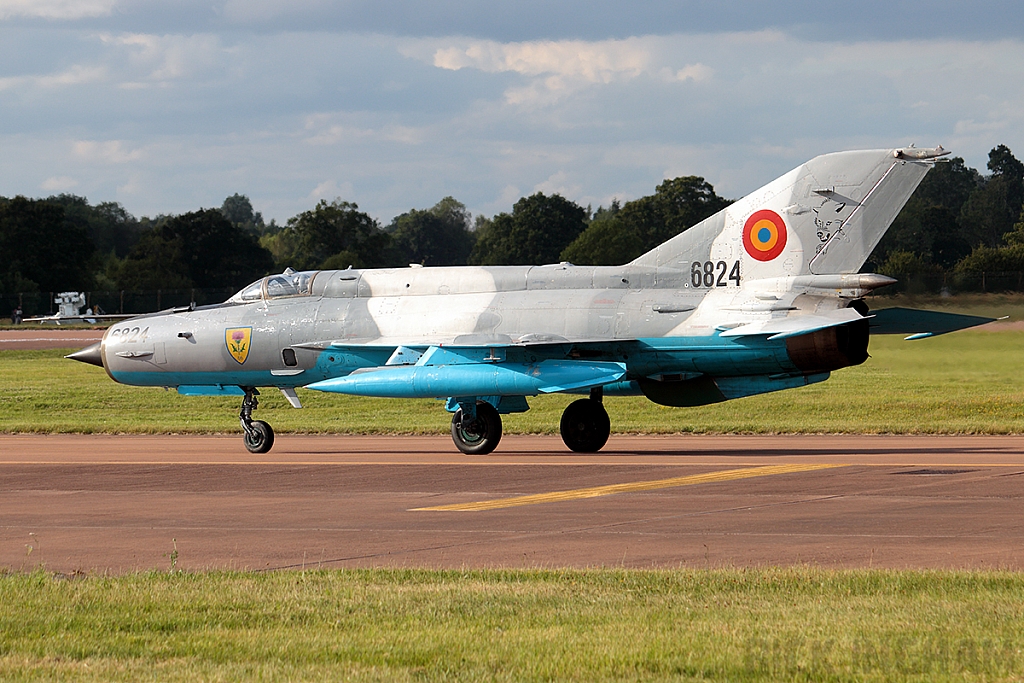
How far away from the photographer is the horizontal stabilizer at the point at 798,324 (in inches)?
779

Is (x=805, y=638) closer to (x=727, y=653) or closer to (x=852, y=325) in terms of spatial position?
(x=727, y=653)

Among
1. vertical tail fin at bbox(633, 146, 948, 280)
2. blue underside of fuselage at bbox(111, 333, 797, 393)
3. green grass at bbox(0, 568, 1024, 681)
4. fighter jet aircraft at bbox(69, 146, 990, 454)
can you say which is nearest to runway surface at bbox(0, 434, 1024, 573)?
green grass at bbox(0, 568, 1024, 681)

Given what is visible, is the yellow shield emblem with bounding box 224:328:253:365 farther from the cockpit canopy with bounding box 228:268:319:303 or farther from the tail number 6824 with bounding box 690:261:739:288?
the tail number 6824 with bounding box 690:261:739:288

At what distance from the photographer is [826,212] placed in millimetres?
20641

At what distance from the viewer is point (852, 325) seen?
20.0 metres

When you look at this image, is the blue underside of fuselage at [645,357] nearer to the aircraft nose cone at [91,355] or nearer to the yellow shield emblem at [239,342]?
the yellow shield emblem at [239,342]

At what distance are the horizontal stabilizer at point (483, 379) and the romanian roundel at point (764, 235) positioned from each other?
2755mm

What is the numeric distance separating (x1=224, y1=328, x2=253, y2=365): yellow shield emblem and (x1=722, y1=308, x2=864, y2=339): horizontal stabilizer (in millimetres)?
8810

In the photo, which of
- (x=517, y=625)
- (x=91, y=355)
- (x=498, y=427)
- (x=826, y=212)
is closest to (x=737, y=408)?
(x=498, y=427)

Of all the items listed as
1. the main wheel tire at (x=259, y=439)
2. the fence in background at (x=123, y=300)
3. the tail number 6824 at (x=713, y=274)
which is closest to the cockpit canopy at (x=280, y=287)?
the main wheel tire at (x=259, y=439)

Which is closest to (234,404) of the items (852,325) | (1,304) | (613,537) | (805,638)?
(852,325)

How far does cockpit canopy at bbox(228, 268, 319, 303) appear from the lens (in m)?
24.5

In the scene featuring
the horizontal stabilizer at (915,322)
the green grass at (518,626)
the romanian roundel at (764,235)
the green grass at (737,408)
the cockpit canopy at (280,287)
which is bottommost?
the green grass at (737,408)

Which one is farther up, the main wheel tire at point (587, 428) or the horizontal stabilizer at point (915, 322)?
the horizontal stabilizer at point (915, 322)
